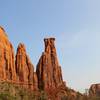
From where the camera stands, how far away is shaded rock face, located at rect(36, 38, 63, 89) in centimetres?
10794

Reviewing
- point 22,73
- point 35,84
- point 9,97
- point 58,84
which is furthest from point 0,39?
point 9,97

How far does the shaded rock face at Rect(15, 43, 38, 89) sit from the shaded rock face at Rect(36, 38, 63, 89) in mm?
3326

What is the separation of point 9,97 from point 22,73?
47434 mm

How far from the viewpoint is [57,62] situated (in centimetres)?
11431

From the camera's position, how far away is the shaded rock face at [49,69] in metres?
108

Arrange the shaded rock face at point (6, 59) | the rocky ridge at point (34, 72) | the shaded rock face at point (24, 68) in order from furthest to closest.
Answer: the shaded rock face at point (24, 68), the rocky ridge at point (34, 72), the shaded rock face at point (6, 59)

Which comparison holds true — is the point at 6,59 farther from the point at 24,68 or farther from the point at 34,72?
the point at 34,72

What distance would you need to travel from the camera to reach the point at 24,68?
10131cm

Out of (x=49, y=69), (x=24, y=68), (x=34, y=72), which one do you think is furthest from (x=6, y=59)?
(x=49, y=69)

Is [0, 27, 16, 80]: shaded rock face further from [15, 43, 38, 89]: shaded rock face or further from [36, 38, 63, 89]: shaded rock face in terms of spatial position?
[36, 38, 63, 89]: shaded rock face

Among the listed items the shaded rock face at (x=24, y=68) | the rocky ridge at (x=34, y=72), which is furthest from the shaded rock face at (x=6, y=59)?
the shaded rock face at (x=24, y=68)

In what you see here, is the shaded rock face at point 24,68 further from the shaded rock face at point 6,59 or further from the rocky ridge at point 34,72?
the shaded rock face at point 6,59

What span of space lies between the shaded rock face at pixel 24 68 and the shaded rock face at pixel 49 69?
3.33 metres

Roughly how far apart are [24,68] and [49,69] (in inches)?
461
